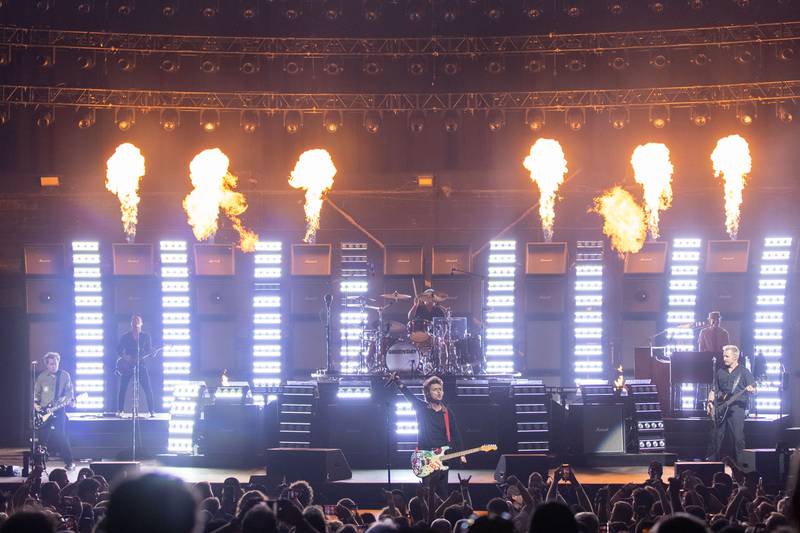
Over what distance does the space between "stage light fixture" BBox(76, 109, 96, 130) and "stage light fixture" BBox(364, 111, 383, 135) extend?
5429mm

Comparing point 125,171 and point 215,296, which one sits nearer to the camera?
point 125,171

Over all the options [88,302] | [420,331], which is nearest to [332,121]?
[420,331]

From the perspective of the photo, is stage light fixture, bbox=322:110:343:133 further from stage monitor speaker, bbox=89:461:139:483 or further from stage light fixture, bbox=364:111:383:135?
stage monitor speaker, bbox=89:461:139:483

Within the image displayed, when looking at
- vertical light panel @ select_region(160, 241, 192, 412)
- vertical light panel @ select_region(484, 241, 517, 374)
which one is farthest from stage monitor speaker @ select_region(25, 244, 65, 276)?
vertical light panel @ select_region(484, 241, 517, 374)

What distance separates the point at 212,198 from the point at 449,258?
495cm

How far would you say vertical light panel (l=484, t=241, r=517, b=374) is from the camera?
2252 centimetres

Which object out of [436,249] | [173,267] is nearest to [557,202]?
[436,249]

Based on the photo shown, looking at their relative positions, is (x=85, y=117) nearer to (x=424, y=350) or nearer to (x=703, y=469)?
(x=424, y=350)

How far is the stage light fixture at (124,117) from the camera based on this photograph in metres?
21.8

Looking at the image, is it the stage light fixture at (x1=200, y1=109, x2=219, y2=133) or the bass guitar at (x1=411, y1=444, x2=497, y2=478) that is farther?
the stage light fixture at (x1=200, y1=109, x2=219, y2=133)

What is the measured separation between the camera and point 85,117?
21844mm

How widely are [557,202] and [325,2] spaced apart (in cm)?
625

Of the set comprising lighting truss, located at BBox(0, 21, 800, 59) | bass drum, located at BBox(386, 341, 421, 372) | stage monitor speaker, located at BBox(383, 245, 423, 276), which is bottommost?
bass drum, located at BBox(386, 341, 421, 372)

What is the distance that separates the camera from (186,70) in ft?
73.7
